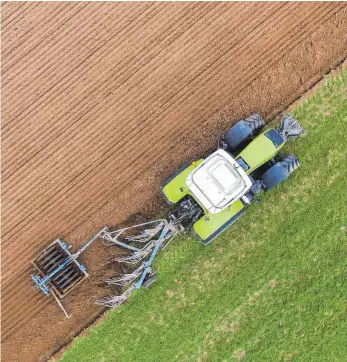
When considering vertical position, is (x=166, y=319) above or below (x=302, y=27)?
below

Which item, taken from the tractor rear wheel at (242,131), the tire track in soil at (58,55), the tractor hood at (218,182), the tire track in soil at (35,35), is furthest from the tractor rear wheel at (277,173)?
the tire track in soil at (35,35)

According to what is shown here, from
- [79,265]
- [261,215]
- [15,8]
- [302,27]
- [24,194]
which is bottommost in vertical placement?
[261,215]

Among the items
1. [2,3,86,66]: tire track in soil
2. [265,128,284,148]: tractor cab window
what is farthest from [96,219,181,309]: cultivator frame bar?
[2,3,86,66]: tire track in soil

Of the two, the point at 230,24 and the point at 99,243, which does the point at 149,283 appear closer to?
the point at 99,243

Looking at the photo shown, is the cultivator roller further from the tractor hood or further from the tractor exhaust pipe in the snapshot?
the tractor exhaust pipe

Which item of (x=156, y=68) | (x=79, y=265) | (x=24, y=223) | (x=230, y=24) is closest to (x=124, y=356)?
Result: (x=79, y=265)

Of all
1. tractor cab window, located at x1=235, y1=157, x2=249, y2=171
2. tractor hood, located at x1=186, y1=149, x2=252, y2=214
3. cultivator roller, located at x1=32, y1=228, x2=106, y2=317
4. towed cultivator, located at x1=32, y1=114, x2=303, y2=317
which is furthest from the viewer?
cultivator roller, located at x1=32, y1=228, x2=106, y2=317
